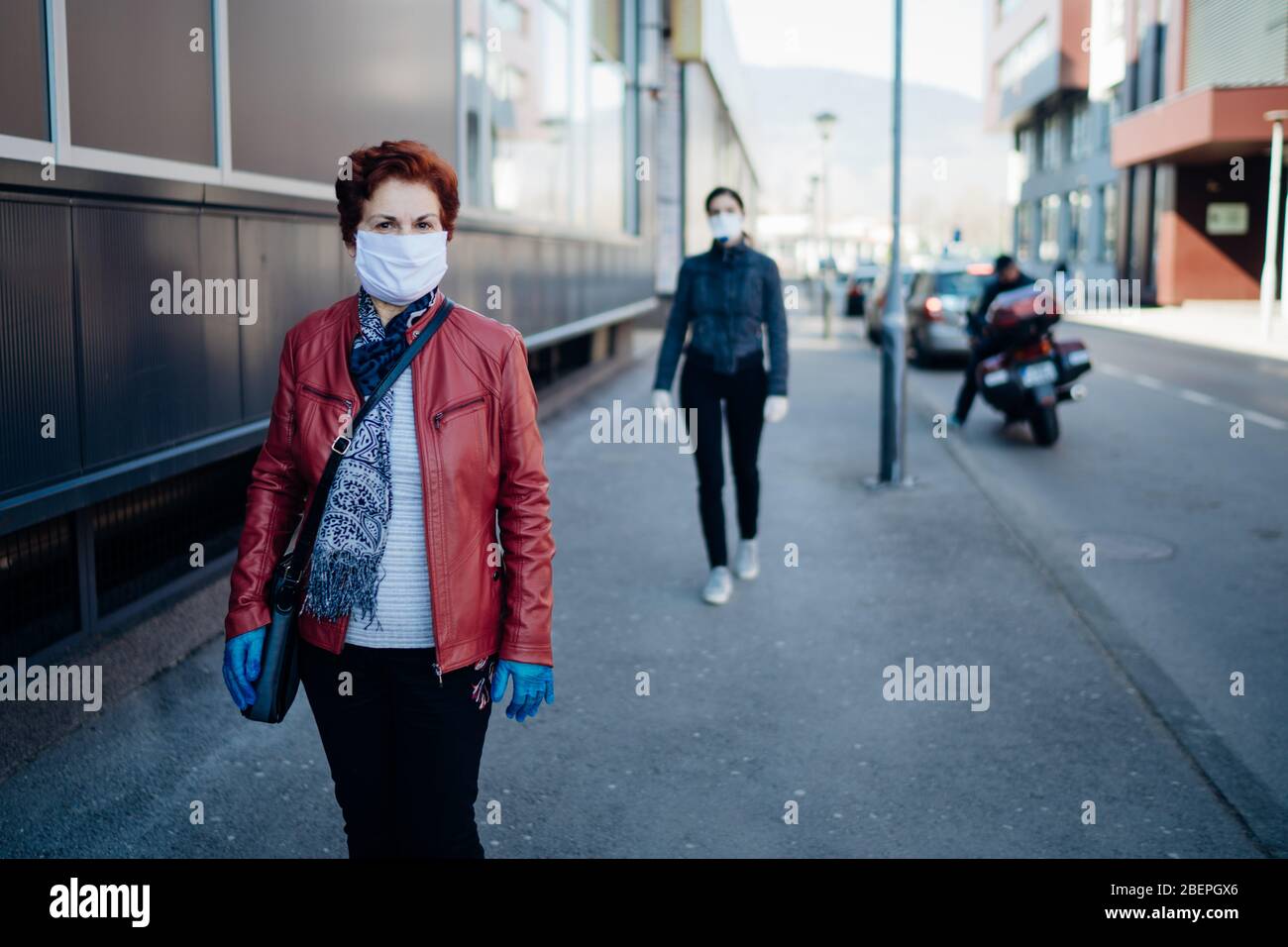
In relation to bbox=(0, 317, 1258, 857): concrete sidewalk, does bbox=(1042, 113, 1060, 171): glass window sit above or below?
above

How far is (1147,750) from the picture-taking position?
473 cm

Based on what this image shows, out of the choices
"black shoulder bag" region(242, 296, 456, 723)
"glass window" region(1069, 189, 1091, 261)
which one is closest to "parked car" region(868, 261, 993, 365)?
"black shoulder bag" region(242, 296, 456, 723)

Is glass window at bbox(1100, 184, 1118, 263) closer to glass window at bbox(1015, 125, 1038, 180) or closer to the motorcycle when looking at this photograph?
glass window at bbox(1015, 125, 1038, 180)

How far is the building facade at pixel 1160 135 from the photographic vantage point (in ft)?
121

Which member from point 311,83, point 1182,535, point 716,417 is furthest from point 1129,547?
point 311,83

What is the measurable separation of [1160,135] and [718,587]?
3632 centimetres

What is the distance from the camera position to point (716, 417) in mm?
6848

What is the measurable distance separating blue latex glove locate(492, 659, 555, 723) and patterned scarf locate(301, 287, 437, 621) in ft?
0.99

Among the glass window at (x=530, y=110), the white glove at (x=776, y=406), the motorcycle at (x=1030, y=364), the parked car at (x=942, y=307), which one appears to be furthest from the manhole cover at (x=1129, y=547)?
the parked car at (x=942, y=307)

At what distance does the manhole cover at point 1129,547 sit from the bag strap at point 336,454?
19.7ft

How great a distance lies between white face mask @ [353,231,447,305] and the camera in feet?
9.04

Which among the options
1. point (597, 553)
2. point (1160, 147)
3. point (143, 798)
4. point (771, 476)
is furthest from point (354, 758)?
point (1160, 147)

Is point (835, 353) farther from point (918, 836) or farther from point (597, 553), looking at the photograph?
point (918, 836)

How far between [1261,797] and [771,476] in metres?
6.69
